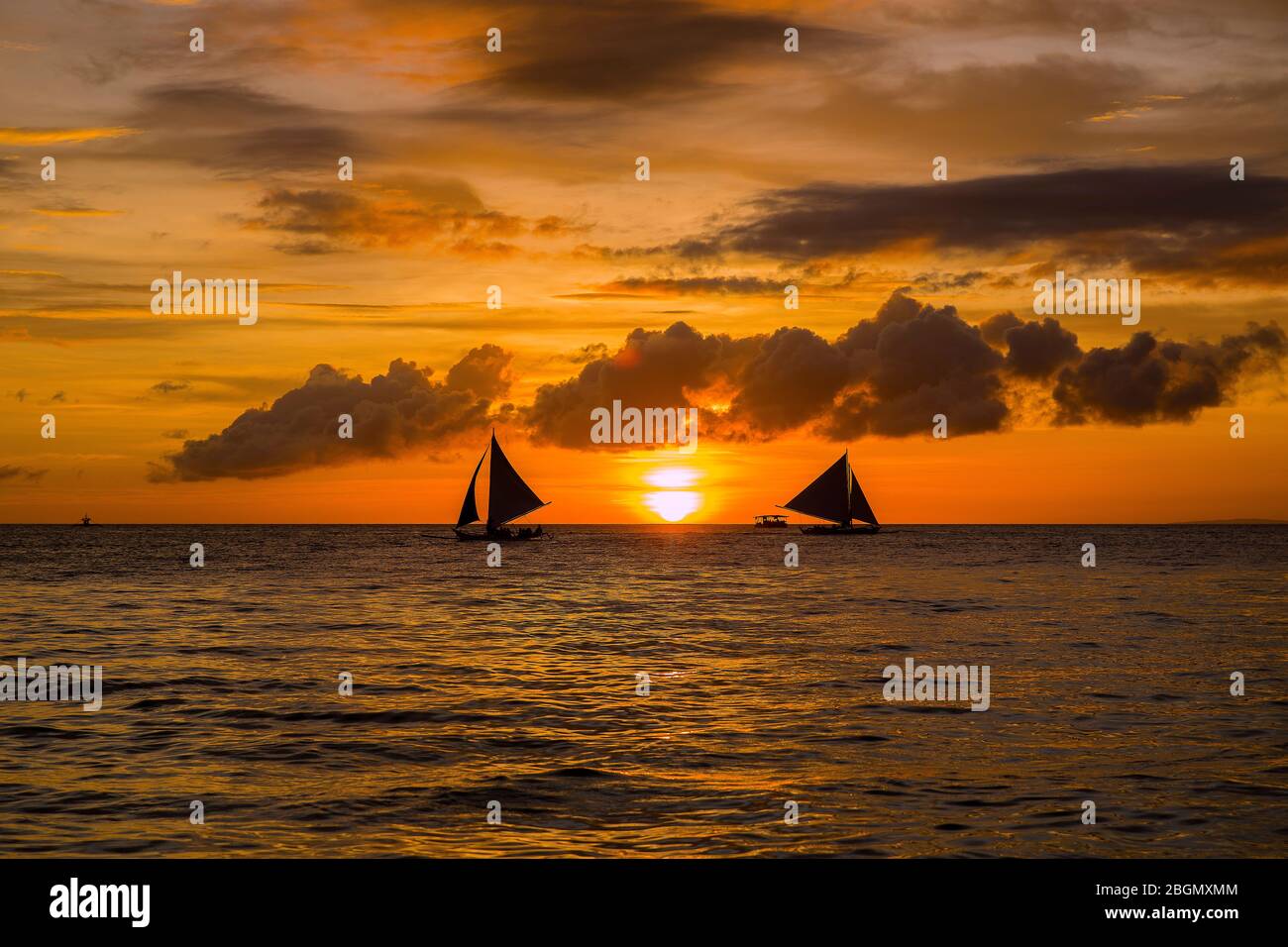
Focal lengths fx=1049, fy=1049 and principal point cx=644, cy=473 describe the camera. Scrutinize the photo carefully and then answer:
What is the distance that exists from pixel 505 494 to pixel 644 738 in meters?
115

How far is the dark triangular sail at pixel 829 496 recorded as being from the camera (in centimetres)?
16638

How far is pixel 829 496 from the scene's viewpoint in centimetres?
16875

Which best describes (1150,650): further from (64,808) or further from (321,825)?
(64,808)

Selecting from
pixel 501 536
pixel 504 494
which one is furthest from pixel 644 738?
pixel 501 536

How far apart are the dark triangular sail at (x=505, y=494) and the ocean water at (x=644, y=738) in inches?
3131

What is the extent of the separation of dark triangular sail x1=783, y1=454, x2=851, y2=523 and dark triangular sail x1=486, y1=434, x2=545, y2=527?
48.6 meters

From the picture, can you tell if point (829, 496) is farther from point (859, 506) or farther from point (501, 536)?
point (501, 536)

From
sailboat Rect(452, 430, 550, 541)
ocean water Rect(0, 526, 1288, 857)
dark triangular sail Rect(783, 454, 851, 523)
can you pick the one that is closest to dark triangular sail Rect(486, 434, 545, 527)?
sailboat Rect(452, 430, 550, 541)

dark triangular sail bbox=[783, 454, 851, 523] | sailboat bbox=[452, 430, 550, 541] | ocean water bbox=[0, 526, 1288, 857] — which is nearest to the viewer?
ocean water bbox=[0, 526, 1288, 857]

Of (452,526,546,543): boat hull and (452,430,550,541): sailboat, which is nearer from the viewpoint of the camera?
(452,430,550,541): sailboat

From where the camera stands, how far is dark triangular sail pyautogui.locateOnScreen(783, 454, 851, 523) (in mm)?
166375

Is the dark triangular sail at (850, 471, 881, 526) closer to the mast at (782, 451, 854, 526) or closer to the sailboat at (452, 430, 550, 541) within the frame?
the mast at (782, 451, 854, 526)

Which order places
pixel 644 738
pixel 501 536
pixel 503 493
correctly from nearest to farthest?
pixel 644 738, pixel 503 493, pixel 501 536
